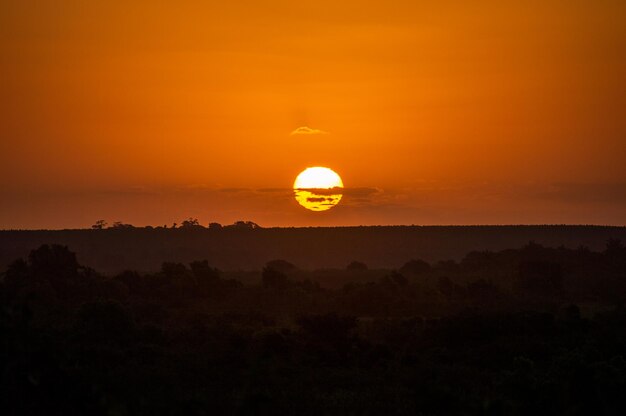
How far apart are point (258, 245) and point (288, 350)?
6091 inches

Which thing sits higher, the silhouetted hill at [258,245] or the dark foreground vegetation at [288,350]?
the silhouetted hill at [258,245]

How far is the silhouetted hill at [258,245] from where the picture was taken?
170 metres

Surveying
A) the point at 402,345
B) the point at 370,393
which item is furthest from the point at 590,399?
the point at 402,345

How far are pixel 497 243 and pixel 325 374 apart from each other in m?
167

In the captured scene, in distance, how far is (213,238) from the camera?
189375mm

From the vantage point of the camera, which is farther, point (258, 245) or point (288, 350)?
point (258, 245)

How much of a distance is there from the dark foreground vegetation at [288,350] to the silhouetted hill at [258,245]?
101 metres

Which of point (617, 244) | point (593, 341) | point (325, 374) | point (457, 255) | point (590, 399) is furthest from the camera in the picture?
point (457, 255)

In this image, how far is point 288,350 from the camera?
33844 mm

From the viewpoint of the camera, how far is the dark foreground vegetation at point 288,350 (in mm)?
21984

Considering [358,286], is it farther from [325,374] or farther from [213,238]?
[213,238]

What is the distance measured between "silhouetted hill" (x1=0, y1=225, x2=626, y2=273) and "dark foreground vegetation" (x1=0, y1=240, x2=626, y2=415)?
101 meters

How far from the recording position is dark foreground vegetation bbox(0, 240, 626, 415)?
22.0 metres

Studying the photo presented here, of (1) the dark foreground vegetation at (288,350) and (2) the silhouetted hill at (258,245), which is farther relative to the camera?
(2) the silhouetted hill at (258,245)
